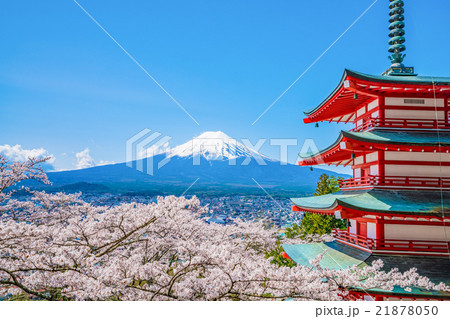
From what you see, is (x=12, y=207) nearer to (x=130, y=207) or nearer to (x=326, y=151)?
(x=130, y=207)

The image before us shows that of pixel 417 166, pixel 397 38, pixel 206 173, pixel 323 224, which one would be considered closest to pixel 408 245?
pixel 417 166

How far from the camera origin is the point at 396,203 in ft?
20.1

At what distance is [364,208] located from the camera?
584cm

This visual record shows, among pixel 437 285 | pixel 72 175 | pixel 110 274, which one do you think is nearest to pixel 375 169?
pixel 437 285

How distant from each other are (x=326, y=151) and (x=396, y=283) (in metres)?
3.47

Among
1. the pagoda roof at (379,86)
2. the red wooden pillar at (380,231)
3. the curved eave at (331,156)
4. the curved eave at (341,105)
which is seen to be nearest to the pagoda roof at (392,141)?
the curved eave at (331,156)

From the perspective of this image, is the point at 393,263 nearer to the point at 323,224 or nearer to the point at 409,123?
the point at 409,123

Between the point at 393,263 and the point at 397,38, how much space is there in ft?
18.2

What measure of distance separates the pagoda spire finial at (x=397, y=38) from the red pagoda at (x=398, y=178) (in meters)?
0.06

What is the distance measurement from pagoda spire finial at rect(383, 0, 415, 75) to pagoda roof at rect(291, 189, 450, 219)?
3.14 meters

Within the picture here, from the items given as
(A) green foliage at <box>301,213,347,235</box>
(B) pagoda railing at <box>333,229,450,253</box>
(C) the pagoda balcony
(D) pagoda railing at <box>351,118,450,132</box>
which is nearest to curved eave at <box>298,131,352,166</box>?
(D) pagoda railing at <box>351,118,450,132</box>

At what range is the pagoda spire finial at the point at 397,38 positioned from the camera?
7766mm

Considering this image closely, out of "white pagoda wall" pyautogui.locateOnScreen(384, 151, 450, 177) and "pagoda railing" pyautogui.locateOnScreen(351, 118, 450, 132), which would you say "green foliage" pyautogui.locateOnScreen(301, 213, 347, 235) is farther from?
"pagoda railing" pyautogui.locateOnScreen(351, 118, 450, 132)

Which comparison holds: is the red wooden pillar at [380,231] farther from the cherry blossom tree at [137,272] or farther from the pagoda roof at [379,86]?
the pagoda roof at [379,86]
